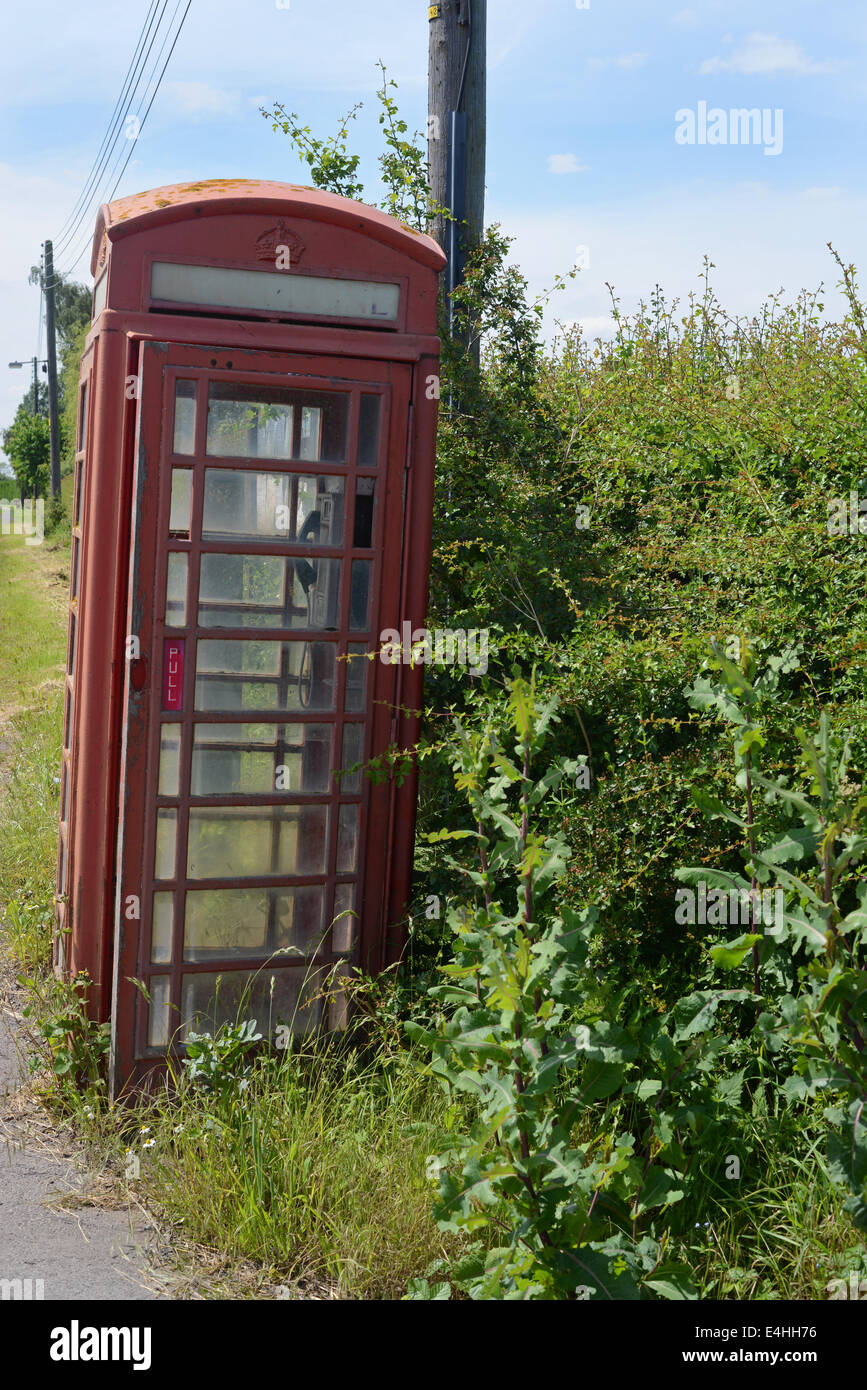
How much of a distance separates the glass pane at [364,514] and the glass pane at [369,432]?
72 mm

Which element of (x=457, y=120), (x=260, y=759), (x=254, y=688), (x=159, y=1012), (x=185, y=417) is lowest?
(x=159, y=1012)

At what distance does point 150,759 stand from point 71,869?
703 mm

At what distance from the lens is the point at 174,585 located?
4039 mm

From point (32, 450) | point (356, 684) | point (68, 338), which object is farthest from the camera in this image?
point (68, 338)

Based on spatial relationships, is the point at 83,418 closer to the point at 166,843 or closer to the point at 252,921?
the point at 166,843

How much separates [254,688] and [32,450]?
173 ft

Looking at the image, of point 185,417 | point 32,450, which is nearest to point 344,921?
point 185,417

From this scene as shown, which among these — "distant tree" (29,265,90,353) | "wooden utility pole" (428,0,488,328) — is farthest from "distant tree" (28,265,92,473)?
"wooden utility pole" (428,0,488,328)

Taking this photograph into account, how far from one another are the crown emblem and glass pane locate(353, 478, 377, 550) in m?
0.82

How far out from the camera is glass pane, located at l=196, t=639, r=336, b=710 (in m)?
4.12

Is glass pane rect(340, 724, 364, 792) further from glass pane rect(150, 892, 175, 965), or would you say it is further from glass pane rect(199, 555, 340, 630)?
glass pane rect(150, 892, 175, 965)

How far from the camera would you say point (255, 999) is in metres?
4.27

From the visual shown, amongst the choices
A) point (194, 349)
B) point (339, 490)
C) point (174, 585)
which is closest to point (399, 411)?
point (339, 490)

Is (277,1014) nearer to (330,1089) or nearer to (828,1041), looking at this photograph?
(330,1089)
